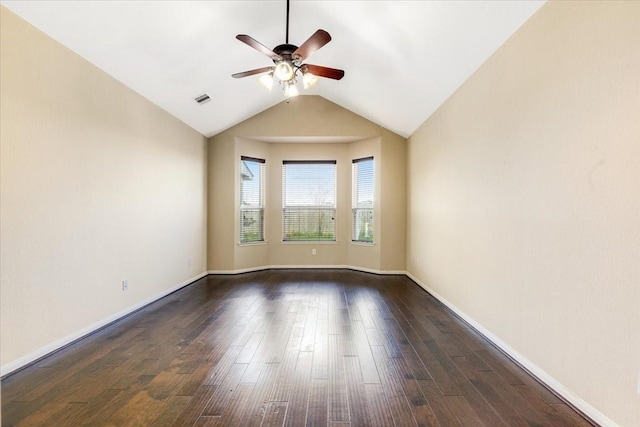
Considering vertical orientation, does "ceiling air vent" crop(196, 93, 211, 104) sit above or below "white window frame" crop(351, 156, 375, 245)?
above

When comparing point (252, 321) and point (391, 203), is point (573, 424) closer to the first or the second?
point (252, 321)

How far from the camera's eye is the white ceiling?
242 centimetres

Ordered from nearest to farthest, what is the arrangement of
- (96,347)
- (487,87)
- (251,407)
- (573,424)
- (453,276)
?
(573,424), (251,407), (96,347), (487,87), (453,276)

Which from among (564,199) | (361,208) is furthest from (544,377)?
(361,208)

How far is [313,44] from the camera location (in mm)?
2697

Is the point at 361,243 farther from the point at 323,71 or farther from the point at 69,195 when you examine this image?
the point at 69,195

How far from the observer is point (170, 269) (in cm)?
436

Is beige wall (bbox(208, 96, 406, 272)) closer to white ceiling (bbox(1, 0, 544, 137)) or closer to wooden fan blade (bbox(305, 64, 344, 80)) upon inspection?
white ceiling (bbox(1, 0, 544, 137))

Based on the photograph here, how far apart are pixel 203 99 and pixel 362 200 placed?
128 inches

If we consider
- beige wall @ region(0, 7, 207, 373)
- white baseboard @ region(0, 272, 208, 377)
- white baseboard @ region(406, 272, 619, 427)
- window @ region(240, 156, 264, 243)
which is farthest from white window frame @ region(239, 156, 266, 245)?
white baseboard @ region(406, 272, 619, 427)

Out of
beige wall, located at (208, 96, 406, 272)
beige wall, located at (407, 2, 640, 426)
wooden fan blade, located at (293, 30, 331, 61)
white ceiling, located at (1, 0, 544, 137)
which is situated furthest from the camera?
beige wall, located at (208, 96, 406, 272)

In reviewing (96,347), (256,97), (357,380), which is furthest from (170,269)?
(357,380)

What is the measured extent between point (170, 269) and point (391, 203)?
370cm

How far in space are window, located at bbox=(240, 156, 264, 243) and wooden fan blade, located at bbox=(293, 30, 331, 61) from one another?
3.21m
